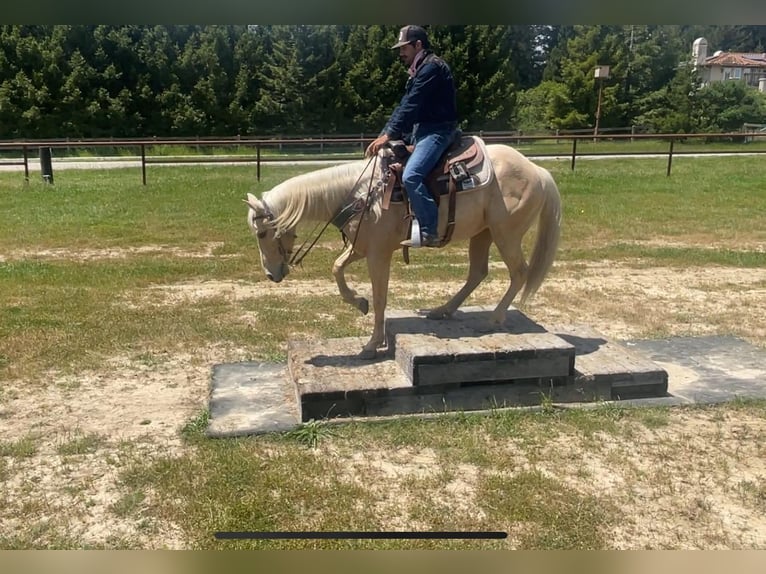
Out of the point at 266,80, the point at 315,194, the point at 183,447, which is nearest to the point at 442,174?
the point at 315,194

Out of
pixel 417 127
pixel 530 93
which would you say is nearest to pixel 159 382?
pixel 417 127

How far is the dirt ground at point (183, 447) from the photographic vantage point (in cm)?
317

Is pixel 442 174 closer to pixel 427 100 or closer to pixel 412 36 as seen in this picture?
pixel 427 100

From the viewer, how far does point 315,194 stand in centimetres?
451

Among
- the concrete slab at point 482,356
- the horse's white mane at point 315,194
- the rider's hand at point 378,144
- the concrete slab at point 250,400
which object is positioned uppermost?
the rider's hand at point 378,144

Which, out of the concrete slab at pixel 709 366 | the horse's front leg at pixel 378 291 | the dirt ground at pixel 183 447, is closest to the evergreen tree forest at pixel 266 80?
the horse's front leg at pixel 378 291

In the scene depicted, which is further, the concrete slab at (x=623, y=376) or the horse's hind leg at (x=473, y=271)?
the horse's hind leg at (x=473, y=271)

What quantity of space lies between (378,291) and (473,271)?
40.3 inches

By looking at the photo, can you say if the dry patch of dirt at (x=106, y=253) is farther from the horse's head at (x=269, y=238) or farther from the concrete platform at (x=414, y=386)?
the horse's head at (x=269, y=238)

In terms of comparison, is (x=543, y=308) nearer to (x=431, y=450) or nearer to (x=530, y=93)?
(x=530, y=93)

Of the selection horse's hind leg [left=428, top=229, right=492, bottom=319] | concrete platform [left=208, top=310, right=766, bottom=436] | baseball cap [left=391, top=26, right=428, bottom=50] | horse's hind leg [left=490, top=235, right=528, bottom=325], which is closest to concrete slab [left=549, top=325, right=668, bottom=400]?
concrete platform [left=208, top=310, right=766, bottom=436]

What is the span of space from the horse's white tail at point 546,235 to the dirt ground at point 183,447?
1.42 metres

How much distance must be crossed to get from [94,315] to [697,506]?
230 inches

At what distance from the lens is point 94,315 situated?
6836 millimetres
